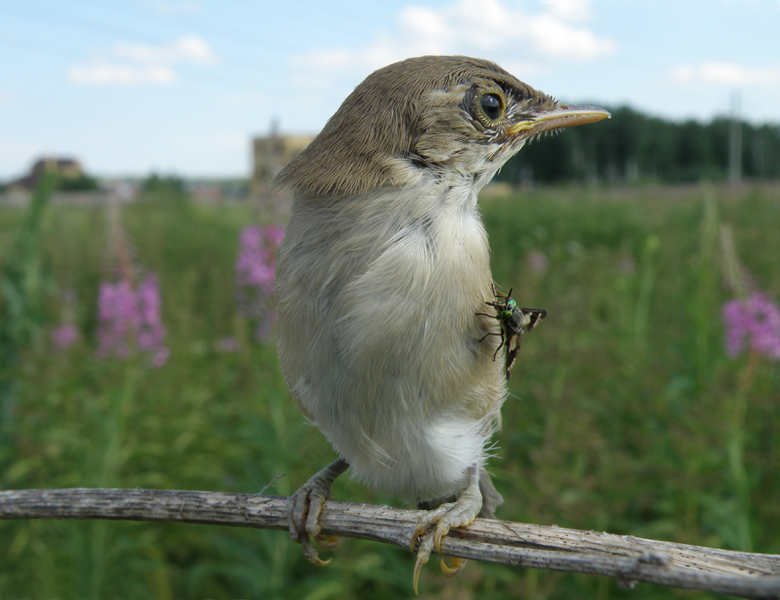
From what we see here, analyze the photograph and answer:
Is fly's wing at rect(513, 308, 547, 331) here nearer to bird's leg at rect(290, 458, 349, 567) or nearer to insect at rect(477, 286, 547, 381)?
insect at rect(477, 286, 547, 381)

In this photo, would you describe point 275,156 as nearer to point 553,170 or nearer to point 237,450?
point 553,170

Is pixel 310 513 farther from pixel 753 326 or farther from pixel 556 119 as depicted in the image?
pixel 753 326

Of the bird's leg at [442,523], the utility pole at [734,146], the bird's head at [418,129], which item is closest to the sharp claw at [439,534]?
the bird's leg at [442,523]

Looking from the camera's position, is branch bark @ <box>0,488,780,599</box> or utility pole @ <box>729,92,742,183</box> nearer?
branch bark @ <box>0,488,780,599</box>

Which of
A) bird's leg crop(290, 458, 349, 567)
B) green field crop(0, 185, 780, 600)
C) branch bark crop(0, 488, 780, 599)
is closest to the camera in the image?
branch bark crop(0, 488, 780, 599)

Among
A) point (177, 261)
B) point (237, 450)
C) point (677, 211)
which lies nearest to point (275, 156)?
point (237, 450)

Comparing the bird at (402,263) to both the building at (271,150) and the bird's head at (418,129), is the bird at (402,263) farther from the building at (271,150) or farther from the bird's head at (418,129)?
the building at (271,150)

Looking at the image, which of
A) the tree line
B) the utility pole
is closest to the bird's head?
the tree line
